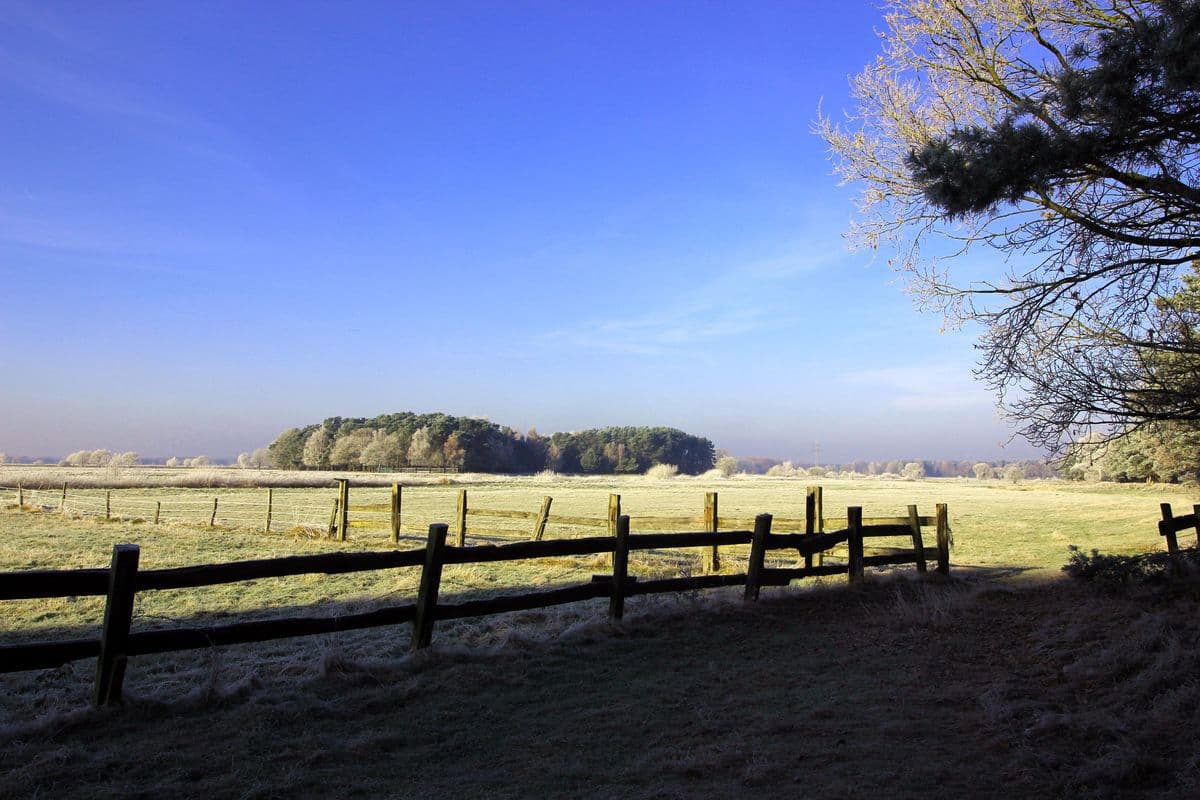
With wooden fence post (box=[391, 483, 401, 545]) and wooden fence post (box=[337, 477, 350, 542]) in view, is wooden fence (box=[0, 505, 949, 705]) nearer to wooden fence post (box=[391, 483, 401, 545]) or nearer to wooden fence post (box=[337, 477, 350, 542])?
wooden fence post (box=[391, 483, 401, 545])

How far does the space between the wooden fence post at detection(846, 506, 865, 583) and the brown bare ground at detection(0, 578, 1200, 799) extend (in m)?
3.19

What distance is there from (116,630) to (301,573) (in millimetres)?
1378

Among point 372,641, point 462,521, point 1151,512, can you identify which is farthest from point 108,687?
point 1151,512

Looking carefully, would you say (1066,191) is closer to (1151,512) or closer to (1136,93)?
(1136,93)

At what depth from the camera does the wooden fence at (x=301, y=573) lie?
17.4 feet

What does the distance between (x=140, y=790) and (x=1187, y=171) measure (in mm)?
9594

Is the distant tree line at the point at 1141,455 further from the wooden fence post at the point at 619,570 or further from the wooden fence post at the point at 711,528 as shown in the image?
the wooden fence post at the point at 711,528

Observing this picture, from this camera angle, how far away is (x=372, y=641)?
9.70m

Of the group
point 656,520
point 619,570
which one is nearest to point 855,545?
point 619,570

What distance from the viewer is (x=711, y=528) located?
16.7 metres

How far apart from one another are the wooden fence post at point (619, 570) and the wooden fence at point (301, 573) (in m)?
0.01

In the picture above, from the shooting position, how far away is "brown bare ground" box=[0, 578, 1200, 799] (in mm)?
4504

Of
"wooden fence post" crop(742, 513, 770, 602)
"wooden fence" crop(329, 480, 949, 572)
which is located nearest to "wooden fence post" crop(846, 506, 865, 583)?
"wooden fence" crop(329, 480, 949, 572)

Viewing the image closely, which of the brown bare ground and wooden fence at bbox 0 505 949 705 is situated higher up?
wooden fence at bbox 0 505 949 705
